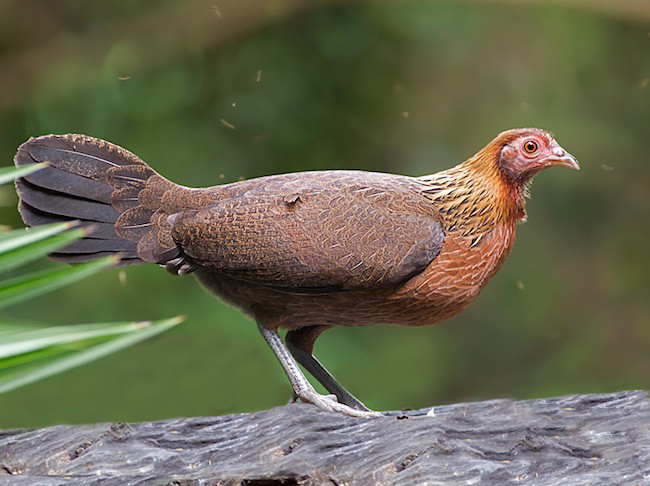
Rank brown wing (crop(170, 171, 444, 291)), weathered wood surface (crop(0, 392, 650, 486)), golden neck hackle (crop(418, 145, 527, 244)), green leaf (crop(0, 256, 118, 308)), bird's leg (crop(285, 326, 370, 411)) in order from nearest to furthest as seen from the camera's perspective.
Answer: green leaf (crop(0, 256, 118, 308)) < weathered wood surface (crop(0, 392, 650, 486)) < brown wing (crop(170, 171, 444, 291)) < golden neck hackle (crop(418, 145, 527, 244)) < bird's leg (crop(285, 326, 370, 411))

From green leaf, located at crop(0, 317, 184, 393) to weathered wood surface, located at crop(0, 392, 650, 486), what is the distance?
0.83 meters

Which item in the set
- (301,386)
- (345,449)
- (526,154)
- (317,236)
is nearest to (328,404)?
(301,386)

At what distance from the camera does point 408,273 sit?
362 centimetres

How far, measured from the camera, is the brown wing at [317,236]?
11.8ft

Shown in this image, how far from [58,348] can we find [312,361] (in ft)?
7.88

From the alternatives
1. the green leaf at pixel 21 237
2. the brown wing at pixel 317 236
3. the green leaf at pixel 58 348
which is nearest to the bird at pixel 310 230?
the brown wing at pixel 317 236

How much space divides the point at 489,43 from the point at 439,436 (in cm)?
560

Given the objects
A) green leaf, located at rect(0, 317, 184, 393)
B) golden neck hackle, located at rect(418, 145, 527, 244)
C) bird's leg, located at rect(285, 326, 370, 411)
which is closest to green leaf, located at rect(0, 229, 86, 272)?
green leaf, located at rect(0, 317, 184, 393)

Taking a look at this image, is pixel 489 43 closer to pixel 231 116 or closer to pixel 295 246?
pixel 231 116

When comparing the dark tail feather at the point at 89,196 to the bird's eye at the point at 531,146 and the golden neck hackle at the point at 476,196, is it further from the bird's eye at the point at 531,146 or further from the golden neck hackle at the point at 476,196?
the bird's eye at the point at 531,146

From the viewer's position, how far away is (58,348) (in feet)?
5.82

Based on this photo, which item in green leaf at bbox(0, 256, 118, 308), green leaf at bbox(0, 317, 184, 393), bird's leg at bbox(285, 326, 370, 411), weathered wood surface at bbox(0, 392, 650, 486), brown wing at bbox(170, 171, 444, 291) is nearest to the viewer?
green leaf at bbox(0, 317, 184, 393)

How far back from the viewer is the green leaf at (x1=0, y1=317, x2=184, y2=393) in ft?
5.80

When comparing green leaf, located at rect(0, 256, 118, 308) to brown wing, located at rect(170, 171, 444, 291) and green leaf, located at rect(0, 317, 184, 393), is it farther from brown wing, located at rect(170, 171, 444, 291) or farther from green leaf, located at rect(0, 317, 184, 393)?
brown wing, located at rect(170, 171, 444, 291)
